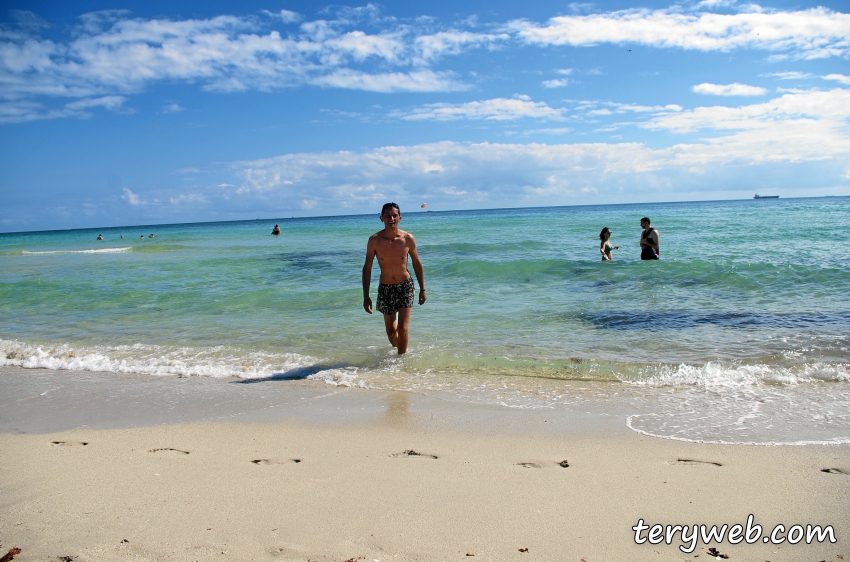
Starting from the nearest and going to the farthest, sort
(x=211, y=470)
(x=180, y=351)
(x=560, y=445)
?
(x=211, y=470)
(x=560, y=445)
(x=180, y=351)

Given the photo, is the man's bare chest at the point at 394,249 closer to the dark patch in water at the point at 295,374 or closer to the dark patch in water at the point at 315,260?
the dark patch in water at the point at 295,374

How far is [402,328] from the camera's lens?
6.09 meters

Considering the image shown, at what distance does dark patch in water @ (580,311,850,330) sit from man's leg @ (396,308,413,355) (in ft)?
9.92

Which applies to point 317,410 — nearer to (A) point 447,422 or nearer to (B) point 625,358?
(A) point 447,422

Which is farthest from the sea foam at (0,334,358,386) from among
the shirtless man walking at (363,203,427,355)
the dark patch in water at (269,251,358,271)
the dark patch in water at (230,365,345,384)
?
the dark patch in water at (269,251,358,271)

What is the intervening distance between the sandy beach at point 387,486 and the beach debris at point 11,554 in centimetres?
2

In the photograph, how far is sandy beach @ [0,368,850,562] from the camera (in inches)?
92.1

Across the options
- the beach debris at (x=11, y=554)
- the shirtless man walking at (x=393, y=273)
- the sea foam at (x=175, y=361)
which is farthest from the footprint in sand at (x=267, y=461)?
the shirtless man walking at (x=393, y=273)

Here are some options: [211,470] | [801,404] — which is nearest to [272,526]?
[211,470]

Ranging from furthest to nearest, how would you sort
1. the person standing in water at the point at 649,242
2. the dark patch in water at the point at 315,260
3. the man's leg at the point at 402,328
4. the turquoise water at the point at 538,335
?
the dark patch in water at the point at 315,260 < the person standing in water at the point at 649,242 < the man's leg at the point at 402,328 < the turquoise water at the point at 538,335

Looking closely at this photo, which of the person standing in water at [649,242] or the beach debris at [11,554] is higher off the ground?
the person standing in water at [649,242]

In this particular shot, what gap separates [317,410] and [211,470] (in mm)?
1304

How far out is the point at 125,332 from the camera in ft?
26.4

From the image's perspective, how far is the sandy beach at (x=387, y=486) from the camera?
2.34 meters
